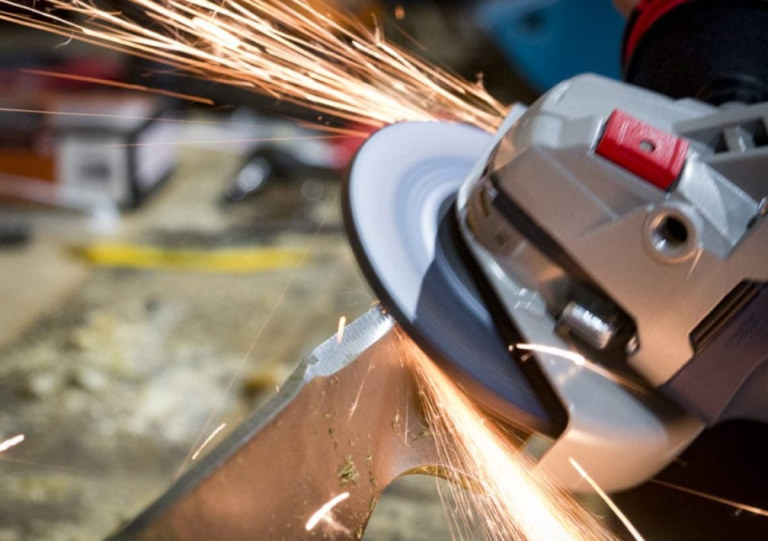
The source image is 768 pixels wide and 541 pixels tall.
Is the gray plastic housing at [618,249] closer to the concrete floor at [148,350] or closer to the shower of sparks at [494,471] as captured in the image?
the shower of sparks at [494,471]

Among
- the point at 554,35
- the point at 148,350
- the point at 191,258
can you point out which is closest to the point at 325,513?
the point at 148,350

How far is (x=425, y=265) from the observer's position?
89 centimetres

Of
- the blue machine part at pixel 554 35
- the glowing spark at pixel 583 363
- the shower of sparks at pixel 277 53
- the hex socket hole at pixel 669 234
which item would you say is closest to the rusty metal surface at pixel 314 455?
the glowing spark at pixel 583 363

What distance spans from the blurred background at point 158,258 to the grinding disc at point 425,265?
2.76ft

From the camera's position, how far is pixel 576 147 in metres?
0.82

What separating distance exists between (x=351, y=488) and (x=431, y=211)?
0.32 m

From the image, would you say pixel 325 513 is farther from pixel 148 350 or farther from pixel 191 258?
pixel 191 258

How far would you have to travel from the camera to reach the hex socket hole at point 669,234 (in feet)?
2.60

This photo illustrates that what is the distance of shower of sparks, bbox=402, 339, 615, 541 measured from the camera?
2.92 feet

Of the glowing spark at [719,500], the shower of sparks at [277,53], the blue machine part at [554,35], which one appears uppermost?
the blue machine part at [554,35]

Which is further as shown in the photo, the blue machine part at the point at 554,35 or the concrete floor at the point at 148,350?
the blue machine part at the point at 554,35

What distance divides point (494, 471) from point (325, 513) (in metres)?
0.20

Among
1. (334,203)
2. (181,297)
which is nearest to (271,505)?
(181,297)

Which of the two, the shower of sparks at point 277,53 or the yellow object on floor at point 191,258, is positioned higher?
the yellow object on floor at point 191,258
